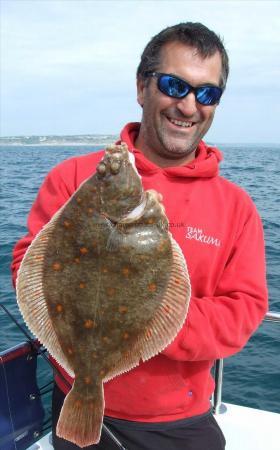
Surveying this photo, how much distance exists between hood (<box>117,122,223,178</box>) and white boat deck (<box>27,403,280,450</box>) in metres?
2.18

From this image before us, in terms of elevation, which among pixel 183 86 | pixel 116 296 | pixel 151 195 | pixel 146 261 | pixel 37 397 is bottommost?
pixel 37 397

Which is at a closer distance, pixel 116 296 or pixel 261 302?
pixel 116 296

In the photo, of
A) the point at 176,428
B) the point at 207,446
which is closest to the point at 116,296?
the point at 176,428

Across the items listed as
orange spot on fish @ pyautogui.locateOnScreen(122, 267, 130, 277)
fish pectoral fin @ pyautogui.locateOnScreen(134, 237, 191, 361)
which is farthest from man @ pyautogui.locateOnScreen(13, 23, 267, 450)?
orange spot on fish @ pyautogui.locateOnScreen(122, 267, 130, 277)

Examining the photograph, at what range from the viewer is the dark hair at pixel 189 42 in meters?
2.92

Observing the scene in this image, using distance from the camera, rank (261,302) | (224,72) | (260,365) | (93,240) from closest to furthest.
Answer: (93,240)
(261,302)
(224,72)
(260,365)

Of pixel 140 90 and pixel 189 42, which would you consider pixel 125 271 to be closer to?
pixel 140 90

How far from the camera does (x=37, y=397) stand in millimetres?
3719

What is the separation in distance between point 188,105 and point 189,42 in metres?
0.41

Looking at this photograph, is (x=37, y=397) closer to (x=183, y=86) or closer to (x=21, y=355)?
(x=21, y=355)

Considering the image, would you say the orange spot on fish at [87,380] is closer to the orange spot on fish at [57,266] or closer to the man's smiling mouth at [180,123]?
the orange spot on fish at [57,266]

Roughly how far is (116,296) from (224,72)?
5.33 feet

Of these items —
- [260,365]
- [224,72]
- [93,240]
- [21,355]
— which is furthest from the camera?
[260,365]

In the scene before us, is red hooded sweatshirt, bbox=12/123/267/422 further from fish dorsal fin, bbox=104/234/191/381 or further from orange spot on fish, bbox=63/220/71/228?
orange spot on fish, bbox=63/220/71/228
